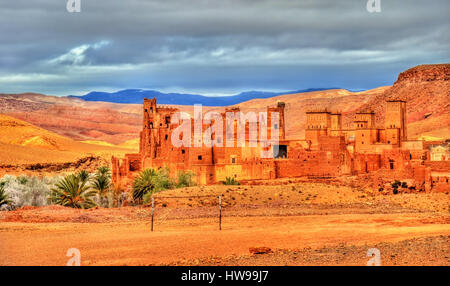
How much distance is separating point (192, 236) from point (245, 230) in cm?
275

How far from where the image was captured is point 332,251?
922 inches

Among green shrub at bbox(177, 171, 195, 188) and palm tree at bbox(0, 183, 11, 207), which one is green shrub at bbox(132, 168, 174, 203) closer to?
green shrub at bbox(177, 171, 195, 188)

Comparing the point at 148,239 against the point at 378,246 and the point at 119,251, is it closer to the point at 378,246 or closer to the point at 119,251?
the point at 119,251

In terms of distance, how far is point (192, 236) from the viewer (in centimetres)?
2661

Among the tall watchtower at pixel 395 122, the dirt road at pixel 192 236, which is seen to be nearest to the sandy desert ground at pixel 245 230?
the dirt road at pixel 192 236

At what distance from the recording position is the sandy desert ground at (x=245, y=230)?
22.4 m

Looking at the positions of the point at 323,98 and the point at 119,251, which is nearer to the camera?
the point at 119,251

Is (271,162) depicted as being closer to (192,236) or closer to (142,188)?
(142,188)

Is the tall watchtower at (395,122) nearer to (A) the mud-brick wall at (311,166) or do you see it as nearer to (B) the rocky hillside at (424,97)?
(A) the mud-brick wall at (311,166)

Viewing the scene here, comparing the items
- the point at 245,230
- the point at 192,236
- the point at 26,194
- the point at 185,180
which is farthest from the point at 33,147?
the point at 192,236

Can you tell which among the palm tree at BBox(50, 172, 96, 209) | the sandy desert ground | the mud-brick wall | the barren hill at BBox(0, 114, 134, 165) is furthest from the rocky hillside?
the palm tree at BBox(50, 172, 96, 209)

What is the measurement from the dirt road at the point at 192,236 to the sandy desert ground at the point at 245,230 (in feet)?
0.14
